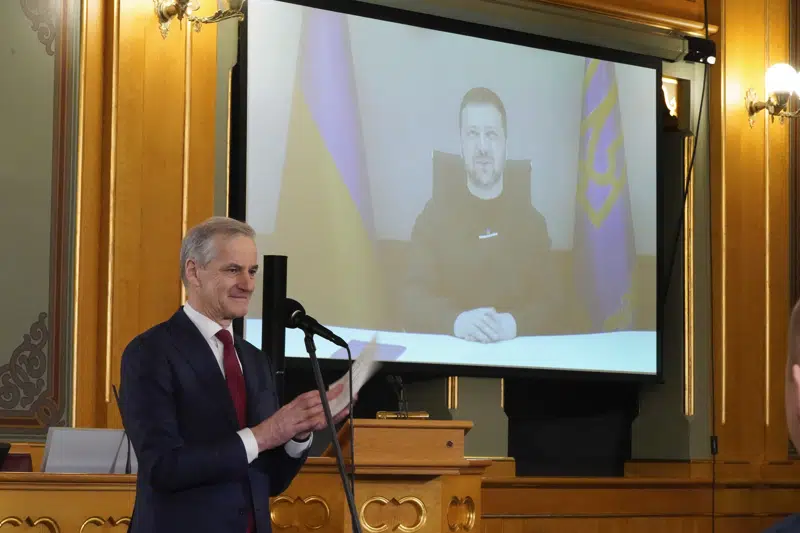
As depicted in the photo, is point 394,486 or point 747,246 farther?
point 747,246

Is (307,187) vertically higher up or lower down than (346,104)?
lower down

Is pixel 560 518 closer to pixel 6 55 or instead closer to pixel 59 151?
pixel 59 151

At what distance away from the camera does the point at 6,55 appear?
537 cm

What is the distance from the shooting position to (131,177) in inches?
217

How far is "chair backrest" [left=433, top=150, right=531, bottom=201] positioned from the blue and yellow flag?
16.2 inches

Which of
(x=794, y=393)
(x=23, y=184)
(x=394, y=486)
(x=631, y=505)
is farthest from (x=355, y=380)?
(x=631, y=505)

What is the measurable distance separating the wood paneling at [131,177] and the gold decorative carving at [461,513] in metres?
1.74

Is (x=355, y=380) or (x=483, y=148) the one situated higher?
(x=483, y=148)

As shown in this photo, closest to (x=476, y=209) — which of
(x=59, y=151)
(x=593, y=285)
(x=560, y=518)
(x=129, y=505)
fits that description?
(x=593, y=285)

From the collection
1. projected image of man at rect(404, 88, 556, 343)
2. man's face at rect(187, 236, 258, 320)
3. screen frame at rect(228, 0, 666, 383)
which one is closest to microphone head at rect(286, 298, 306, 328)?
man's face at rect(187, 236, 258, 320)

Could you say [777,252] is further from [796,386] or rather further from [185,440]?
[796,386]

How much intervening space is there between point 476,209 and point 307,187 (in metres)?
1.03

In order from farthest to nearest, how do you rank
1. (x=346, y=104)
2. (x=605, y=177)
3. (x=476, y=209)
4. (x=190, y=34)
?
(x=605, y=177) → (x=476, y=209) → (x=346, y=104) → (x=190, y=34)

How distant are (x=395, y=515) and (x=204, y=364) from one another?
4.80 feet
